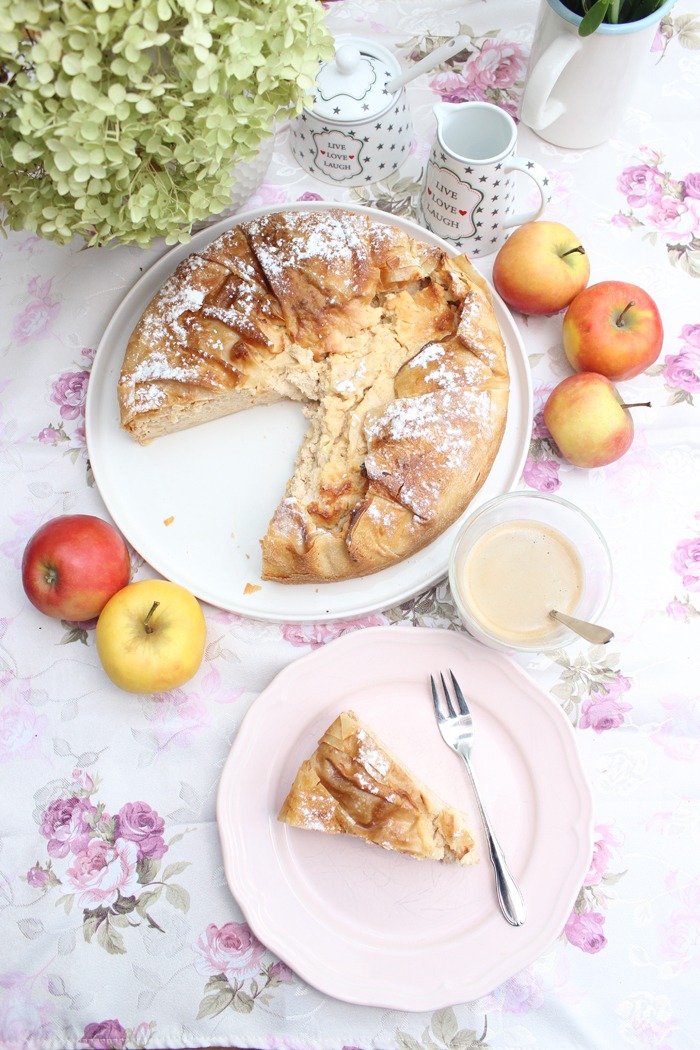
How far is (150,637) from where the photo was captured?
172cm

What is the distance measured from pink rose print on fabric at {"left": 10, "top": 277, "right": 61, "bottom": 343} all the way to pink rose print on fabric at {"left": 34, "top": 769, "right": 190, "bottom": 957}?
1.05 m

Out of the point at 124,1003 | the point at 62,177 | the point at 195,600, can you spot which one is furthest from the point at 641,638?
the point at 62,177

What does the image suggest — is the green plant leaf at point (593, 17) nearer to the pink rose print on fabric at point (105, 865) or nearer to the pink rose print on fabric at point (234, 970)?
the pink rose print on fabric at point (105, 865)

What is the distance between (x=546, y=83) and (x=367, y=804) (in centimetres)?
158

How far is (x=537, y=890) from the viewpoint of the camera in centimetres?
167

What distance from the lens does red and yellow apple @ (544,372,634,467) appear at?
1.82 metres

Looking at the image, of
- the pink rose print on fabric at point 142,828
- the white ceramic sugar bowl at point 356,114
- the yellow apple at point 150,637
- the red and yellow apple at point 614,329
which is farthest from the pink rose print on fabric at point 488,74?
the pink rose print on fabric at point 142,828

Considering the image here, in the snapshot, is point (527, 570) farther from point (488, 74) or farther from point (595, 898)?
point (488, 74)

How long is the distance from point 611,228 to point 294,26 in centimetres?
100

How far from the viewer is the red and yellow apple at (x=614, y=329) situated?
6.14ft

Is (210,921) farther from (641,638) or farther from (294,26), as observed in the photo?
(294,26)

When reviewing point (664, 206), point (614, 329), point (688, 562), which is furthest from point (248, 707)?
point (664, 206)

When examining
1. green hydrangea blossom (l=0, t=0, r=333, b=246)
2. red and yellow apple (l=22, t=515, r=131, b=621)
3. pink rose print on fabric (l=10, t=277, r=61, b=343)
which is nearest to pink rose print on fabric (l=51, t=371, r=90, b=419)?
pink rose print on fabric (l=10, t=277, r=61, b=343)

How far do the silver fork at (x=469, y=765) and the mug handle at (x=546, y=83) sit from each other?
1.30 meters
